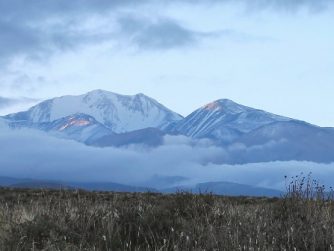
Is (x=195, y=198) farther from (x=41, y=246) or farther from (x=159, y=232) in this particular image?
(x=41, y=246)

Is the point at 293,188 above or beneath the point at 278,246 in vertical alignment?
above

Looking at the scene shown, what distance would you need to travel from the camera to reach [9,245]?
7.23 meters

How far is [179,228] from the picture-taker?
8.76 metres

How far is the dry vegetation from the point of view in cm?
740

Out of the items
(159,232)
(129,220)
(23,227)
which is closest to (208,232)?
(159,232)

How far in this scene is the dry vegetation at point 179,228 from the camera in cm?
A: 740

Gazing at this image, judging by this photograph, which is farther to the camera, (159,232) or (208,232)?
(159,232)

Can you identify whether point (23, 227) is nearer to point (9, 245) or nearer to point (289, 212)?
point (9, 245)

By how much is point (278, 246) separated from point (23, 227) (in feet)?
11.6

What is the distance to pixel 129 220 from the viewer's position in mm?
9492

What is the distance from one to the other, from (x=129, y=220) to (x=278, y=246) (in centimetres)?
276

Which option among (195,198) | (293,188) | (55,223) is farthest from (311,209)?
(55,223)

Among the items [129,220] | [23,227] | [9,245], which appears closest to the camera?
[9,245]

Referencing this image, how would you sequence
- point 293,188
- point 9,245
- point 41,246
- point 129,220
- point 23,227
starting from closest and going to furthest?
point 9,245 → point 41,246 → point 23,227 → point 129,220 → point 293,188
